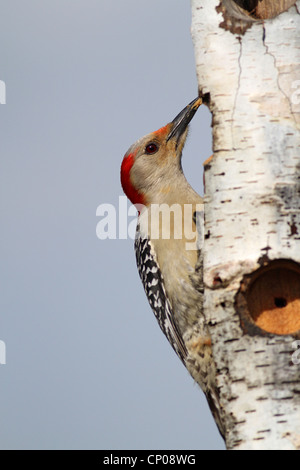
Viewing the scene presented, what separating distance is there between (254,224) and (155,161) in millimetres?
2612

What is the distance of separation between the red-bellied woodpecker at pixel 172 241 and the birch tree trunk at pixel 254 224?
52.1 inches

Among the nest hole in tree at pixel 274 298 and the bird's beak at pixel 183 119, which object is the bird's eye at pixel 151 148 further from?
the nest hole in tree at pixel 274 298

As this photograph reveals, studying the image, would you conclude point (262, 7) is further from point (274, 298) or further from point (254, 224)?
point (274, 298)

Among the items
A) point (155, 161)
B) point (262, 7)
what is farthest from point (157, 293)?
point (262, 7)

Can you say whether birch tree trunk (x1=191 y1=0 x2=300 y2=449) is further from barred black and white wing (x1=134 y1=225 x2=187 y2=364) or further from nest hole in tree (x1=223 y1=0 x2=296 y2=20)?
barred black and white wing (x1=134 y1=225 x2=187 y2=364)

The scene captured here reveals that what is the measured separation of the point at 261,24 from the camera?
14.8 feet

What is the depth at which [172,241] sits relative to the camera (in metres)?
5.89

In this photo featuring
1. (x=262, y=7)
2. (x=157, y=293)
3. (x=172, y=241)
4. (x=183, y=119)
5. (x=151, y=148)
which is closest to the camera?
A: (x=262, y=7)

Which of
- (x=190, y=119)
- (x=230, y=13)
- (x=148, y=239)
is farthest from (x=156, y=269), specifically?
(x=230, y=13)

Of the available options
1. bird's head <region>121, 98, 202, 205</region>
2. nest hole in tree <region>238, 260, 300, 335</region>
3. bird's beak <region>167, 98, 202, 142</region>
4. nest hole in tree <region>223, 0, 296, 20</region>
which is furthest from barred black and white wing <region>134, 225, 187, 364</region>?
nest hole in tree <region>223, 0, 296, 20</region>

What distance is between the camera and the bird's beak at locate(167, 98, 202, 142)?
6.53 meters

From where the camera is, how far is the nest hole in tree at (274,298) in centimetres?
421

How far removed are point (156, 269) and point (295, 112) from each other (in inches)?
89.4

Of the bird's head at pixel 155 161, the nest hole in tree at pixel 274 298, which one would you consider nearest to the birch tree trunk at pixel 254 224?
the nest hole in tree at pixel 274 298
